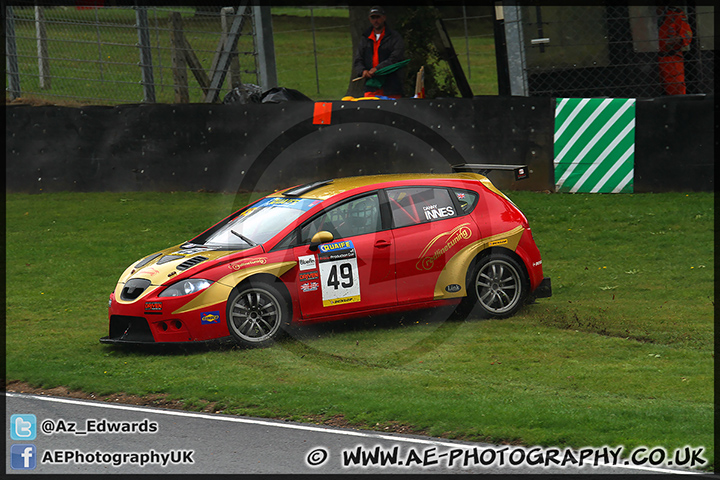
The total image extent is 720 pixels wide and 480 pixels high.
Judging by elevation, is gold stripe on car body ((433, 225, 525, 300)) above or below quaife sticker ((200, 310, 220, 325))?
above

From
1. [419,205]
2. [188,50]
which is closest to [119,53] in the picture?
[188,50]

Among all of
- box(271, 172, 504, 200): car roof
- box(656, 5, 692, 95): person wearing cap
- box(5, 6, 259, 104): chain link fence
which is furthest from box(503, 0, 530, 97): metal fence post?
box(271, 172, 504, 200): car roof

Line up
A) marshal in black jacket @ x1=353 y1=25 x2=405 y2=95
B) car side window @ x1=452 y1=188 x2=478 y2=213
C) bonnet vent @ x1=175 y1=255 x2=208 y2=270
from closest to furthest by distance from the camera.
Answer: bonnet vent @ x1=175 y1=255 x2=208 y2=270
car side window @ x1=452 y1=188 x2=478 y2=213
marshal in black jacket @ x1=353 y1=25 x2=405 y2=95

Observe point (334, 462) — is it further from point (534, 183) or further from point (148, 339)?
point (534, 183)

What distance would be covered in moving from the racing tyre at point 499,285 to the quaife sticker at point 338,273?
1.30m

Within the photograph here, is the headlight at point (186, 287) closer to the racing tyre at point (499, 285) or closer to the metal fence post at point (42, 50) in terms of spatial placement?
the racing tyre at point (499, 285)

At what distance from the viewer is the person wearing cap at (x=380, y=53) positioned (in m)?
15.3

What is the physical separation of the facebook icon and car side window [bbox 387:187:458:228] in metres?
4.21

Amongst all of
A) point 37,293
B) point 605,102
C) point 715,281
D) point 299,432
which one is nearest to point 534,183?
point 605,102

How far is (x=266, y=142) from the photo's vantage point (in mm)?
14977

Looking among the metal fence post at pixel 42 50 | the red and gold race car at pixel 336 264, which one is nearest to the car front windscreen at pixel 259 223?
the red and gold race car at pixel 336 264

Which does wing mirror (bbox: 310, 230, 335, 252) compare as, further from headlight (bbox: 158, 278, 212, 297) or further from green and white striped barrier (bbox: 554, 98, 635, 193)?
green and white striped barrier (bbox: 554, 98, 635, 193)

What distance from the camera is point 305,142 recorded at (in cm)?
1483

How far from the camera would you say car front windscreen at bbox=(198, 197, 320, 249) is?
871 centimetres
